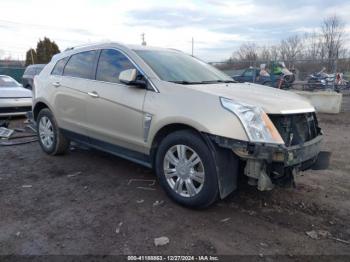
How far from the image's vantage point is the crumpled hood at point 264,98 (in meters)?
3.41

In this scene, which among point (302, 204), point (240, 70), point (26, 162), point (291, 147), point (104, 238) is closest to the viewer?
point (104, 238)

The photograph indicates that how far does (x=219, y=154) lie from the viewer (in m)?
3.36

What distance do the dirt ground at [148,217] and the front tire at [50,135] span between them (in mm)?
603

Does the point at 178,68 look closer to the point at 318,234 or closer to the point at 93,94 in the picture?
the point at 93,94

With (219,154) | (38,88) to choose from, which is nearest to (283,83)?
(38,88)

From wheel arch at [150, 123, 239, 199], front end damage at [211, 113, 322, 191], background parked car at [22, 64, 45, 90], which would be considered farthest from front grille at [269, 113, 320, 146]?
background parked car at [22, 64, 45, 90]

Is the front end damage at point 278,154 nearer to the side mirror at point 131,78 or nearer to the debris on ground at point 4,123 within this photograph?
the side mirror at point 131,78

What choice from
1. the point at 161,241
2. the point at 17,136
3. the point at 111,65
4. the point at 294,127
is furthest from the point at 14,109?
the point at 294,127

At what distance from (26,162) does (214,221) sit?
11.8 ft

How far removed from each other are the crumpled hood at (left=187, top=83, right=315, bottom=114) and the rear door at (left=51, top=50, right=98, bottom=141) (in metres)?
1.82

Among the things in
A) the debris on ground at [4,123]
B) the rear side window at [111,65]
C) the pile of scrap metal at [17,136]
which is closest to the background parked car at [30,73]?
the debris on ground at [4,123]

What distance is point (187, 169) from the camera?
3.61 m

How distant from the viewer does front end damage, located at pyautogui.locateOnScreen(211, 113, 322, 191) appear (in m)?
3.16

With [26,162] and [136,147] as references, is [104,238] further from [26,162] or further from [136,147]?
[26,162]
